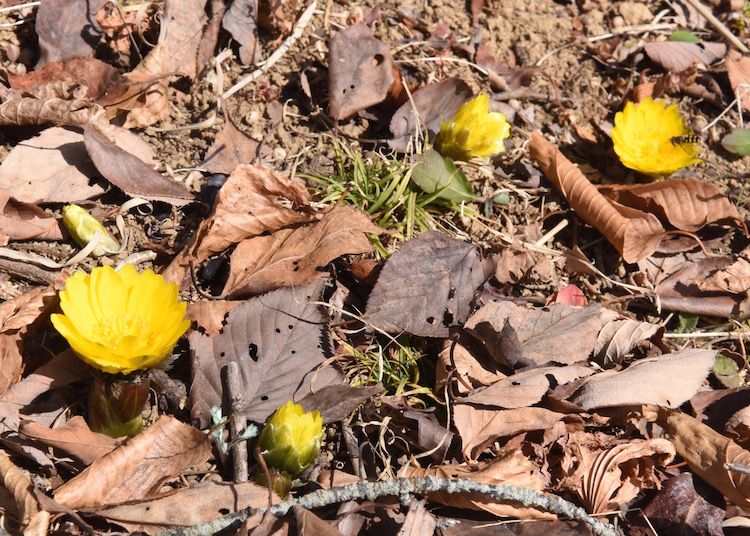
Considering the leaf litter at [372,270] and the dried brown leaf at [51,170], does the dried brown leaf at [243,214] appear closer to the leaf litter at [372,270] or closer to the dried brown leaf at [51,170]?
the leaf litter at [372,270]

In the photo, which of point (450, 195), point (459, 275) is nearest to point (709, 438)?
point (459, 275)

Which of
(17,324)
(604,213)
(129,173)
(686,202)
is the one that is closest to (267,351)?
(17,324)

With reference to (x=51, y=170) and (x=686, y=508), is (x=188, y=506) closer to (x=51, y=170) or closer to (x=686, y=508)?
(x=51, y=170)

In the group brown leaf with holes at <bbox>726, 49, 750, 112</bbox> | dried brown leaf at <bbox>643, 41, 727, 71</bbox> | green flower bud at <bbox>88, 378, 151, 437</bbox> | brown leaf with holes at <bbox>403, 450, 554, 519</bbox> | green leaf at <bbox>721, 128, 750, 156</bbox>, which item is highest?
dried brown leaf at <bbox>643, 41, 727, 71</bbox>

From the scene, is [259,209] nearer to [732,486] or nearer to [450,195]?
[450,195]

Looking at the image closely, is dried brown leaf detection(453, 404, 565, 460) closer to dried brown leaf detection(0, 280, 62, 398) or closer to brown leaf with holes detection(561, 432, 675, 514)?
brown leaf with holes detection(561, 432, 675, 514)

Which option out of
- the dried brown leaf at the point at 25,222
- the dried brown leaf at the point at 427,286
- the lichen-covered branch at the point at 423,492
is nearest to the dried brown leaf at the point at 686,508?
the lichen-covered branch at the point at 423,492

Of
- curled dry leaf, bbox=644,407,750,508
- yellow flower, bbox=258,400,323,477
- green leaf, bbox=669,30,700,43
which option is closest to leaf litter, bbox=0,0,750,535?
curled dry leaf, bbox=644,407,750,508
